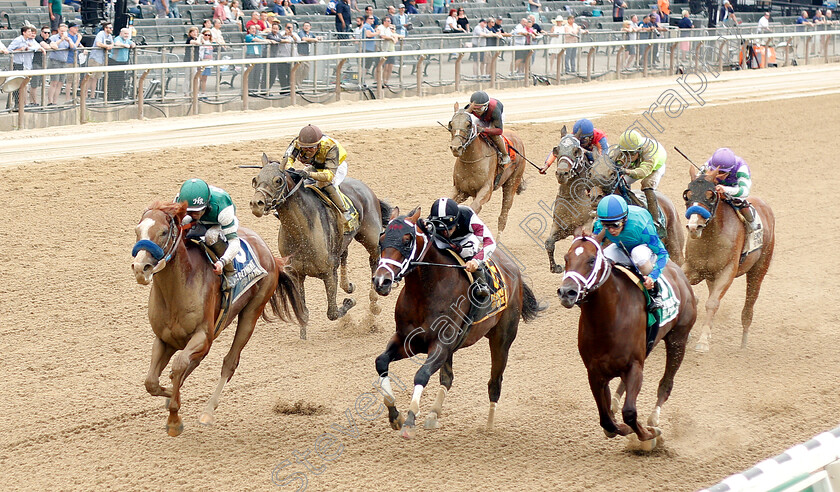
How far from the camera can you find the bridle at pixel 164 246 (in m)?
5.71

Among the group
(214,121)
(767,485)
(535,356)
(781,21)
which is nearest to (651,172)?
(535,356)

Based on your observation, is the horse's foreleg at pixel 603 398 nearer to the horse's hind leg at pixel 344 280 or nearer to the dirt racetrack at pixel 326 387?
the dirt racetrack at pixel 326 387

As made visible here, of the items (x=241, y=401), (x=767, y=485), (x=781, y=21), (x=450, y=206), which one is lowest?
(x=241, y=401)

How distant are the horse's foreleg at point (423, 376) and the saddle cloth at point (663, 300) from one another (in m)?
1.25

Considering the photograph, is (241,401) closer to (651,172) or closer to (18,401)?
(18,401)

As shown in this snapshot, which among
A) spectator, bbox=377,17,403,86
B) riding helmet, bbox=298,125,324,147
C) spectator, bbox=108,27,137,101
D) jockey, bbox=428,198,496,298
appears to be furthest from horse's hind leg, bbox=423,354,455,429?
spectator, bbox=377,17,403,86

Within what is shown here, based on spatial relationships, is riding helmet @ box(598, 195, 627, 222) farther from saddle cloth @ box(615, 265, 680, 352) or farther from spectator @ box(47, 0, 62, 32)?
spectator @ box(47, 0, 62, 32)

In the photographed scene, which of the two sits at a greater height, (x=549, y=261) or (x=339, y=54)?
(x=339, y=54)

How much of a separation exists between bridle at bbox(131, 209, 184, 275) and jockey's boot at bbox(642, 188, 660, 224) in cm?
473

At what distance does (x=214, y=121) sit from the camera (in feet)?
52.8

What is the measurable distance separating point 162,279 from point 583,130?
5.24m

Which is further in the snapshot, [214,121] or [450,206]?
[214,121]

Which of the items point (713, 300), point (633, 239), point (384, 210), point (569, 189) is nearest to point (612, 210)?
point (633, 239)

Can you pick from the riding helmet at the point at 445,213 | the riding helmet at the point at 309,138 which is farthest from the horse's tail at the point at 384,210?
the riding helmet at the point at 445,213
